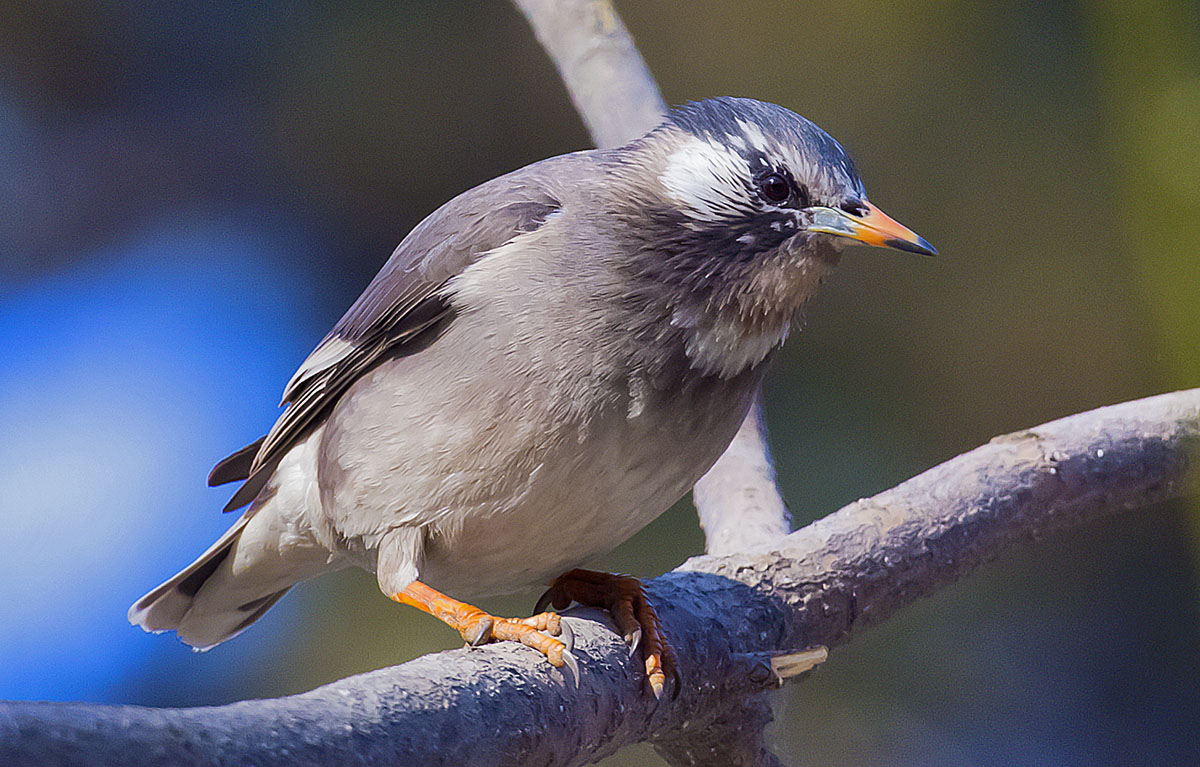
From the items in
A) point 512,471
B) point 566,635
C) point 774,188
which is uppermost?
point 774,188

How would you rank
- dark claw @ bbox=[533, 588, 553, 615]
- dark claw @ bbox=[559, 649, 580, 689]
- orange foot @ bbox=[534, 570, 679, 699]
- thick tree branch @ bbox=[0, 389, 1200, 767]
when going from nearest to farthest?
thick tree branch @ bbox=[0, 389, 1200, 767]
dark claw @ bbox=[559, 649, 580, 689]
orange foot @ bbox=[534, 570, 679, 699]
dark claw @ bbox=[533, 588, 553, 615]

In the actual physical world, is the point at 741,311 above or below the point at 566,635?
above

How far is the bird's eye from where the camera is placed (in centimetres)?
88

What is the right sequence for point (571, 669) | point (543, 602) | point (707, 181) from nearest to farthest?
point (571, 669)
point (707, 181)
point (543, 602)

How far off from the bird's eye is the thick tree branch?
398 millimetres

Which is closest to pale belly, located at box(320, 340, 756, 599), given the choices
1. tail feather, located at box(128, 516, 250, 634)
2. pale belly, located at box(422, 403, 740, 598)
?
pale belly, located at box(422, 403, 740, 598)

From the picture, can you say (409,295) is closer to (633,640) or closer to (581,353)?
(581,353)

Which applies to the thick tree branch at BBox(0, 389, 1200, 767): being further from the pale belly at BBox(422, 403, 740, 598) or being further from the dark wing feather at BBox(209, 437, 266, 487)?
the dark wing feather at BBox(209, 437, 266, 487)

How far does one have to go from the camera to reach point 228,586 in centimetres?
118

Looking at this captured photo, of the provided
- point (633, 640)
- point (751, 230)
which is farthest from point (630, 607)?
point (751, 230)

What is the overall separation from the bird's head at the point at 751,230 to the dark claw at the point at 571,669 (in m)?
0.27

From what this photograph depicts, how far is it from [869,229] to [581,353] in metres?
0.26

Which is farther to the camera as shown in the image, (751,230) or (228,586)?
(228,586)

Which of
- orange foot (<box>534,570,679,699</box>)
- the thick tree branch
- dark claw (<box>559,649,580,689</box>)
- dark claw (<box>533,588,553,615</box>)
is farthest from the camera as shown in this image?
dark claw (<box>533,588,553,615</box>)
